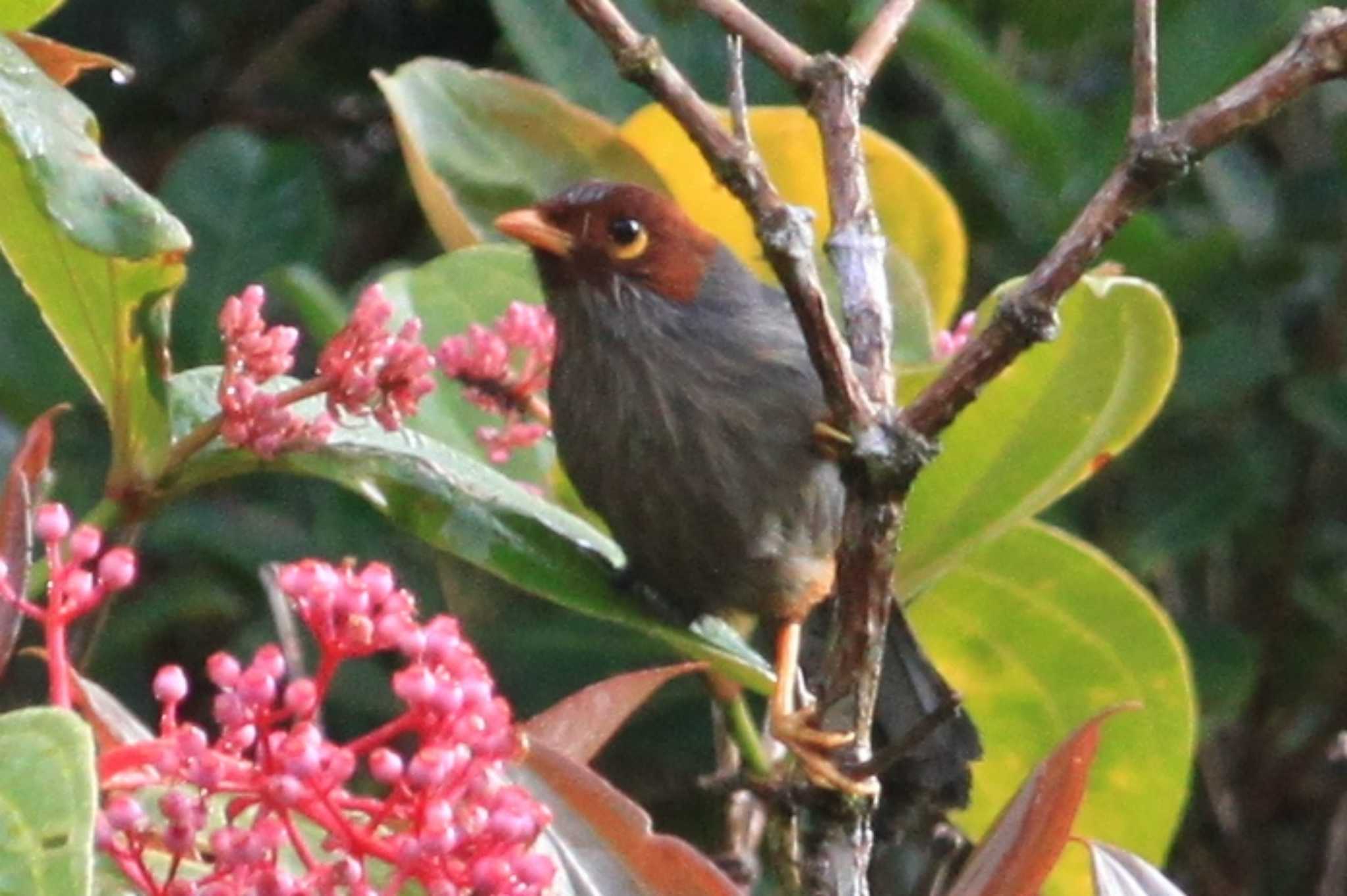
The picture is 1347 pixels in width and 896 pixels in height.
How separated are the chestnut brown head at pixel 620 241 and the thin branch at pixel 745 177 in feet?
3.81

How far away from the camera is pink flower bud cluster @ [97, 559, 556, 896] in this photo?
1146 millimetres

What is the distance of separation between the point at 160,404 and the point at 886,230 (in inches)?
50.8

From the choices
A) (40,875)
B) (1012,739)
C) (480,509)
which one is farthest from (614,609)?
(40,875)

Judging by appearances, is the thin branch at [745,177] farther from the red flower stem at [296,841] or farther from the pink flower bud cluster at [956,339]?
the pink flower bud cluster at [956,339]

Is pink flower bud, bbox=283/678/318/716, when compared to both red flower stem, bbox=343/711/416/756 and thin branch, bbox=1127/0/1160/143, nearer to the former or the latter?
red flower stem, bbox=343/711/416/756

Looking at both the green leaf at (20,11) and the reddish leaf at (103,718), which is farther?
the green leaf at (20,11)

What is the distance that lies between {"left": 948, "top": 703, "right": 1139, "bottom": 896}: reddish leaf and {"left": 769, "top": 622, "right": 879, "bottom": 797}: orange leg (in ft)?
0.36

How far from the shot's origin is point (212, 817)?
4.36 ft

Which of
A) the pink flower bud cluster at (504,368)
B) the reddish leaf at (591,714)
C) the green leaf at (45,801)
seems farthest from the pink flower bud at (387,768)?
the pink flower bud cluster at (504,368)

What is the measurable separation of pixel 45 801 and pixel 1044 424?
1382 mm

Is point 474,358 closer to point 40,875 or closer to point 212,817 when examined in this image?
point 212,817

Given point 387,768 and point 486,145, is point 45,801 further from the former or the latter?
point 486,145

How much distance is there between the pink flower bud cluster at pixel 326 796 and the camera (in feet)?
3.76

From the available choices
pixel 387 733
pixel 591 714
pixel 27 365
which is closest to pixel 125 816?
pixel 387 733
